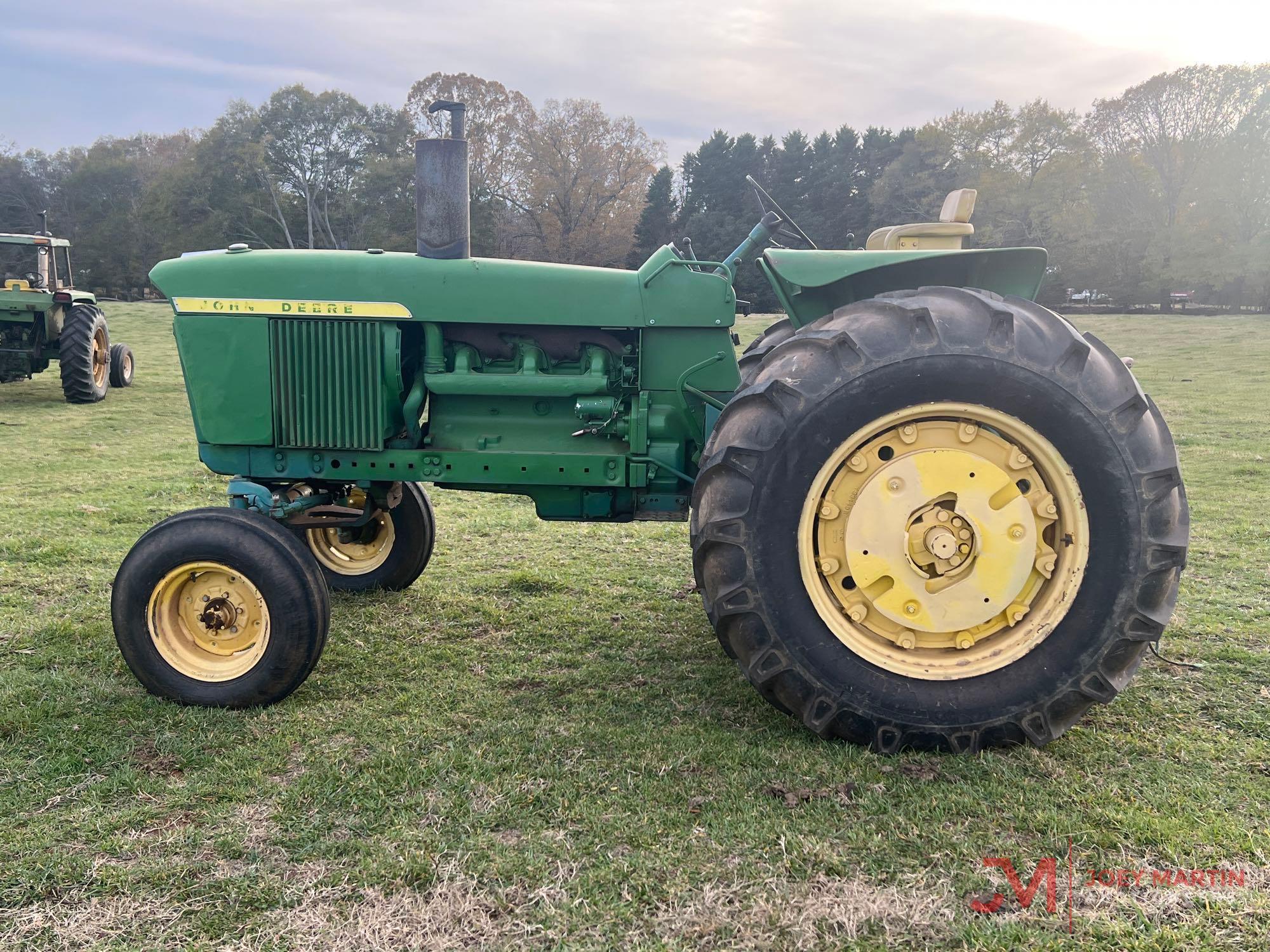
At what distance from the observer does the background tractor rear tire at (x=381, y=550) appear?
4562 millimetres

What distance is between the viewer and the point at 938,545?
9.33 feet

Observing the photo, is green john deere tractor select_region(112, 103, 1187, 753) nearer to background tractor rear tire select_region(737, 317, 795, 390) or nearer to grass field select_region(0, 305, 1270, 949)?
background tractor rear tire select_region(737, 317, 795, 390)

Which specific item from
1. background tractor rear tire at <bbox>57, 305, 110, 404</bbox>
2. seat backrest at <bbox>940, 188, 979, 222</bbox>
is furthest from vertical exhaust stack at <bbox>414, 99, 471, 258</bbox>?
background tractor rear tire at <bbox>57, 305, 110, 404</bbox>

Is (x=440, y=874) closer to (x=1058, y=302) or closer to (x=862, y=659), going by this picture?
(x=862, y=659)

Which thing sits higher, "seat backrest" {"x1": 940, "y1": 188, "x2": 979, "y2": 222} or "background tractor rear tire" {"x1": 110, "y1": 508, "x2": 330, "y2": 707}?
"seat backrest" {"x1": 940, "y1": 188, "x2": 979, "y2": 222}

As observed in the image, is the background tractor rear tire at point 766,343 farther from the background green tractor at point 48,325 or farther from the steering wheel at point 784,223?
the background green tractor at point 48,325

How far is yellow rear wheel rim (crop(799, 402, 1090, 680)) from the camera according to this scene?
2.83 m

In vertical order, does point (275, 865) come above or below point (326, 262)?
below

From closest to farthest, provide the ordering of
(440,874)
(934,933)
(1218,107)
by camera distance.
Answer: (934,933) < (440,874) < (1218,107)

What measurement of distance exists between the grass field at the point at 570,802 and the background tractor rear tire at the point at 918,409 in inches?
7.5

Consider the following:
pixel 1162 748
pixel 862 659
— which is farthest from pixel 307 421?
pixel 1162 748

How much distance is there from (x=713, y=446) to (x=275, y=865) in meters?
1.76

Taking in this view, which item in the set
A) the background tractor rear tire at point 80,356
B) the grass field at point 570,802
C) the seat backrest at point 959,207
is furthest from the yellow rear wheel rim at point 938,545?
the background tractor rear tire at point 80,356

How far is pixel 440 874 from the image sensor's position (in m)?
2.27
